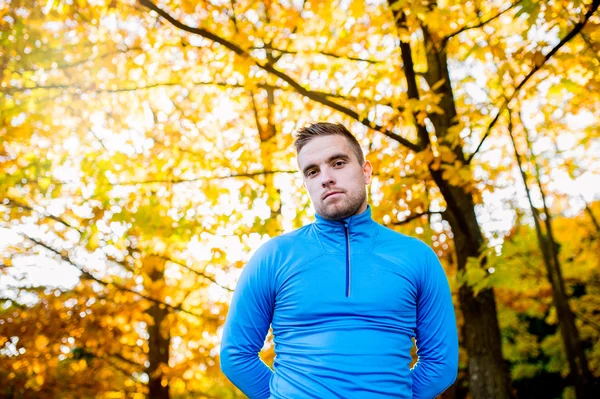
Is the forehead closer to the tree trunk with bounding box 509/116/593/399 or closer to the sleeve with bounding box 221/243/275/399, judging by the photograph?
the sleeve with bounding box 221/243/275/399

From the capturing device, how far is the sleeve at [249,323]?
6.72ft

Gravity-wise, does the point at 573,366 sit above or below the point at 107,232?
below

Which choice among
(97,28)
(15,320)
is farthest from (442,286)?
(15,320)

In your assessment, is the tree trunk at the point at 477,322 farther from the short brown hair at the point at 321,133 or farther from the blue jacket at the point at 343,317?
the blue jacket at the point at 343,317

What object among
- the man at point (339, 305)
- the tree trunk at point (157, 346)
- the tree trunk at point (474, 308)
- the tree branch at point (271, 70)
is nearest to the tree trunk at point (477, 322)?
the tree trunk at point (474, 308)

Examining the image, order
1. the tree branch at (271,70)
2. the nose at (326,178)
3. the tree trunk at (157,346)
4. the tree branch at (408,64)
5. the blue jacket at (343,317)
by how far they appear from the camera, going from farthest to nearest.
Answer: the tree trunk at (157,346)
the tree branch at (408,64)
the tree branch at (271,70)
the nose at (326,178)
the blue jacket at (343,317)

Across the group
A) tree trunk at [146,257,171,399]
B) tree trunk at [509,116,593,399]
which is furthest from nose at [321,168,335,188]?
tree trunk at [509,116,593,399]

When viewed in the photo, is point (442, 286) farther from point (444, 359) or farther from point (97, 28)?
point (97, 28)

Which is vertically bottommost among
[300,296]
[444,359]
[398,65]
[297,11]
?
[444,359]

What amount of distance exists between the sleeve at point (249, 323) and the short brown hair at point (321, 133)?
0.51 m

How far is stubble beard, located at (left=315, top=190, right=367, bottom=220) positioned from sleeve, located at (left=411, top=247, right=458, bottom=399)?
1.12ft

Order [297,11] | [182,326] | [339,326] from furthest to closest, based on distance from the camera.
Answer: [182,326], [297,11], [339,326]

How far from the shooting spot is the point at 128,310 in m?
8.45

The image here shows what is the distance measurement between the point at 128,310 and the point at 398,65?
5579mm
